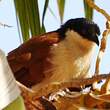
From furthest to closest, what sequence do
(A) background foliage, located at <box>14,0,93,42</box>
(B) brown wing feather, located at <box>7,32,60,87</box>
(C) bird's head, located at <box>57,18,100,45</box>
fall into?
(C) bird's head, located at <box>57,18,100,45</box> → (B) brown wing feather, located at <box>7,32,60,87</box> → (A) background foliage, located at <box>14,0,93,42</box>

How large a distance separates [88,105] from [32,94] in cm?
9

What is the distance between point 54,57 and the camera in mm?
1662

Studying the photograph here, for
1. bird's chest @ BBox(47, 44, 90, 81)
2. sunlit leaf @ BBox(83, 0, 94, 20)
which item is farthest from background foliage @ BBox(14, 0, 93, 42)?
bird's chest @ BBox(47, 44, 90, 81)

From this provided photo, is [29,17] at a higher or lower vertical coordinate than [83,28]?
higher


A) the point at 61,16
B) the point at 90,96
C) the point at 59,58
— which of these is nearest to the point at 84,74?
the point at 59,58

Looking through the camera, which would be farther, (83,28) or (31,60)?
(83,28)

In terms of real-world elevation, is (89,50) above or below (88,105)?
below

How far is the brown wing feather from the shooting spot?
61.3 inches

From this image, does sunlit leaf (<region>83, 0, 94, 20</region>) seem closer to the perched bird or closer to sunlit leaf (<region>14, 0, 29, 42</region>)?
sunlit leaf (<region>14, 0, 29, 42</region>)

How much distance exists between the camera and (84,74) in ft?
5.65

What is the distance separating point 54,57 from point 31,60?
0.38 feet

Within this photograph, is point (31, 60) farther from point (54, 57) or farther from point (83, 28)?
point (83, 28)

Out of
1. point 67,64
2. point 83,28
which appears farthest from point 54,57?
point 83,28

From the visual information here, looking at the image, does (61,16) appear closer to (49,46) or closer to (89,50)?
(49,46)
